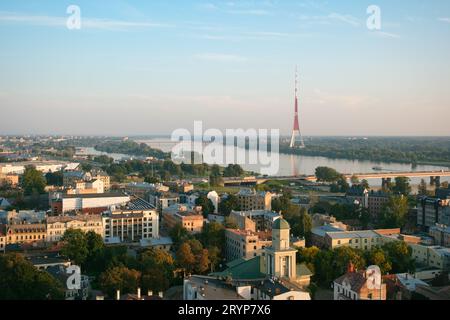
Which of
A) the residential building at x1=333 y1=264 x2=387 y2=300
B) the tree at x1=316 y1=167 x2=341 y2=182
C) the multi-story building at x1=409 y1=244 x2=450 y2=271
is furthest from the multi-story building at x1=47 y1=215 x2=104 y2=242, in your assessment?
the tree at x1=316 y1=167 x2=341 y2=182

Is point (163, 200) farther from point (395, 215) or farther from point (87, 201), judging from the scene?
point (395, 215)

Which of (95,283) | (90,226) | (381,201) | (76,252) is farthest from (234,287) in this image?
(381,201)

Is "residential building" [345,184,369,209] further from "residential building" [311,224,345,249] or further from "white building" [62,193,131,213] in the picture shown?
"white building" [62,193,131,213]

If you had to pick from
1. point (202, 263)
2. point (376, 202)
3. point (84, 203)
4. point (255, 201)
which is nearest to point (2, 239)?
point (84, 203)

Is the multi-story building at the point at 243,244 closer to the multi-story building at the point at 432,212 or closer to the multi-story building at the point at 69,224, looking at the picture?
the multi-story building at the point at 69,224

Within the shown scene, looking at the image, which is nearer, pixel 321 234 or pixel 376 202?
pixel 321 234

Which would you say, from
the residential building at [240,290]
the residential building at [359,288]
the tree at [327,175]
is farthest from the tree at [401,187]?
the residential building at [240,290]
